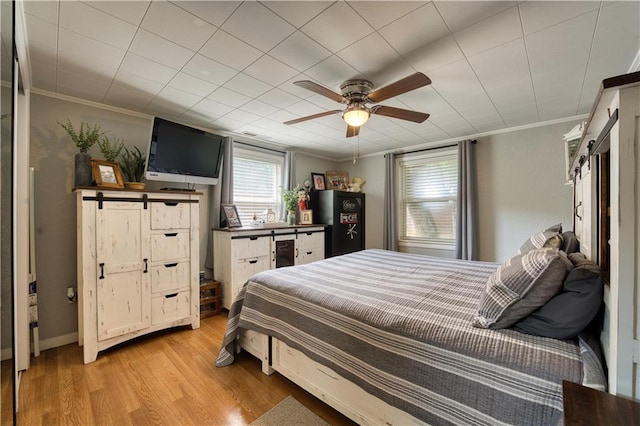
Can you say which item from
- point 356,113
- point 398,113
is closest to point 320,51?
point 356,113

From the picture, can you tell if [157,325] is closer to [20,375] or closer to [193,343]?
[193,343]

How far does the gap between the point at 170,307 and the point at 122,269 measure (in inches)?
23.6

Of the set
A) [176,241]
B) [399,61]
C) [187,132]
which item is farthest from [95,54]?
[399,61]

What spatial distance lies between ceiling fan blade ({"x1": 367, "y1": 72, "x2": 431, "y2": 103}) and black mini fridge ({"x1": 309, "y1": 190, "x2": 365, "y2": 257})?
2441 millimetres

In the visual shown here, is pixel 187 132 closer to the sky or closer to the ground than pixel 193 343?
closer to the sky

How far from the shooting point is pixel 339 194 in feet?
14.5

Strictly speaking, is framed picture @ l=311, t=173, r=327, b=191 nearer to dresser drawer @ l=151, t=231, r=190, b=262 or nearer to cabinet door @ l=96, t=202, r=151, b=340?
dresser drawer @ l=151, t=231, r=190, b=262

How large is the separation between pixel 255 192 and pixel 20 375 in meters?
2.90

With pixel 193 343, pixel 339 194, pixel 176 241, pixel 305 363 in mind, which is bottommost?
pixel 193 343

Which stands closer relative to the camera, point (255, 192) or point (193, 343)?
point (193, 343)

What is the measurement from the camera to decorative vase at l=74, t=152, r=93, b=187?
7.55 feet

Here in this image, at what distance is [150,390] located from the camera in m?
1.81

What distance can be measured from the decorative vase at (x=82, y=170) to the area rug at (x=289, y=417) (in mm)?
2405

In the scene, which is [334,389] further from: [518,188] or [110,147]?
[518,188]
